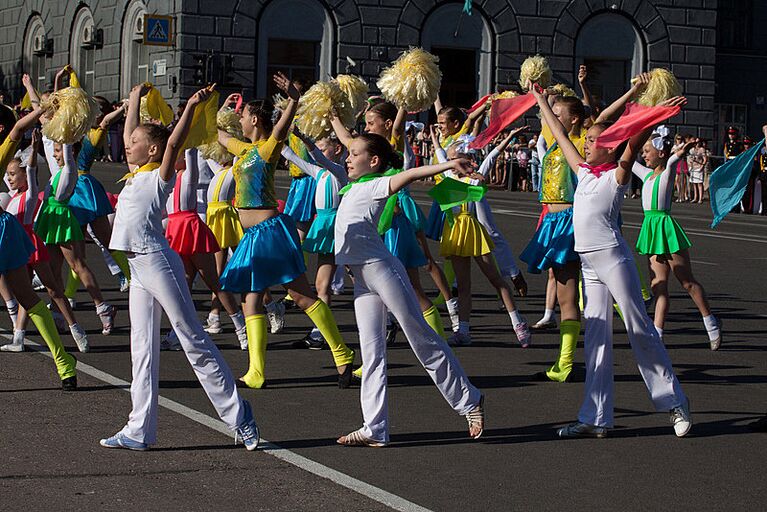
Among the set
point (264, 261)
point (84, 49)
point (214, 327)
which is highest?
point (84, 49)

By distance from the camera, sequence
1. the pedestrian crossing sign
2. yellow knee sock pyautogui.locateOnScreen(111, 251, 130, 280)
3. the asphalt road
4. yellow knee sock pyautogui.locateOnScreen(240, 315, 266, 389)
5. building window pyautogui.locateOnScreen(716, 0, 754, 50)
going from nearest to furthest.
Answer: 1. the asphalt road
2. yellow knee sock pyautogui.locateOnScreen(240, 315, 266, 389)
3. yellow knee sock pyautogui.locateOnScreen(111, 251, 130, 280)
4. the pedestrian crossing sign
5. building window pyautogui.locateOnScreen(716, 0, 754, 50)

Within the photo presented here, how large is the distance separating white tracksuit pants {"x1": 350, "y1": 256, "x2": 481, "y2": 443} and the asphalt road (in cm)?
26

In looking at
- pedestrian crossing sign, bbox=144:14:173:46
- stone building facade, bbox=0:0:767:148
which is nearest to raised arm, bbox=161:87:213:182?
pedestrian crossing sign, bbox=144:14:173:46

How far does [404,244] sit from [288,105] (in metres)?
1.77

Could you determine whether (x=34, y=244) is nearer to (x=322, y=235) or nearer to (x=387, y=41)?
(x=322, y=235)

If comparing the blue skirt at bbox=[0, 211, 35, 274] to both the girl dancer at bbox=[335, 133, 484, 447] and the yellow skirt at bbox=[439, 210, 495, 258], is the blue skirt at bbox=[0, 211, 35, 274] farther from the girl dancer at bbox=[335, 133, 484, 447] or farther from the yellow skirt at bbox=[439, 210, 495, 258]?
the yellow skirt at bbox=[439, 210, 495, 258]

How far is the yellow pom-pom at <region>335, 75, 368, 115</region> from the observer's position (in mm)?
9930

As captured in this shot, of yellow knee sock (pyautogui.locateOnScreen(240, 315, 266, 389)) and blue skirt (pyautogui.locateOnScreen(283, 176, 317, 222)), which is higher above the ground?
blue skirt (pyautogui.locateOnScreen(283, 176, 317, 222))

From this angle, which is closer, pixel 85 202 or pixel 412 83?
pixel 412 83

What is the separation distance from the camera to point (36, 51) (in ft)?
160

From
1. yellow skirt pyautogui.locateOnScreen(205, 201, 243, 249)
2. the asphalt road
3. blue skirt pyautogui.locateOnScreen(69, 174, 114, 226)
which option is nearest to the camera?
the asphalt road

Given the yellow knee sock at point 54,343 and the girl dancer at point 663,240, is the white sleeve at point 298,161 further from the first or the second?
the girl dancer at point 663,240

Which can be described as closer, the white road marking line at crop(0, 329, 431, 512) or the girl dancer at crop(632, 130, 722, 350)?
the white road marking line at crop(0, 329, 431, 512)

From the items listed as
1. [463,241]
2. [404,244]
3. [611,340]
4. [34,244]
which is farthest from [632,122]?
[34,244]
